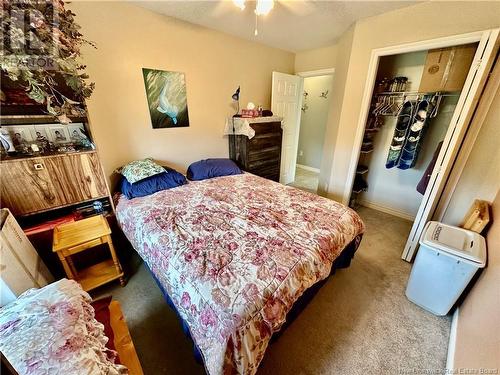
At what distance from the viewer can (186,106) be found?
2.59 meters

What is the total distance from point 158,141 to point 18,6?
141 cm

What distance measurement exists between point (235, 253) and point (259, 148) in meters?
2.16

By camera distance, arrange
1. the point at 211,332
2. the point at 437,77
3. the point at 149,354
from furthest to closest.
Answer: the point at 437,77 → the point at 149,354 → the point at 211,332

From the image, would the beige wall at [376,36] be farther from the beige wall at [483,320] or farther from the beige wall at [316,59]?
the beige wall at [483,320]

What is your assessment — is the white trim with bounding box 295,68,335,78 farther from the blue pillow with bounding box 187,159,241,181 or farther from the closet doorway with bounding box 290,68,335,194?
the blue pillow with bounding box 187,159,241,181

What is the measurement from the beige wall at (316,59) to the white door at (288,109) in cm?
22

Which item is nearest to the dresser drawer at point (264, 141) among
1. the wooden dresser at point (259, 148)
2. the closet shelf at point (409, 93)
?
the wooden dresser at point (259, 148)

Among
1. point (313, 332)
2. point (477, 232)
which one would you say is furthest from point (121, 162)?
point (477, 232)

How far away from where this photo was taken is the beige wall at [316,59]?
3.13 meters

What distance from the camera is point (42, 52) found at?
4.26 feet

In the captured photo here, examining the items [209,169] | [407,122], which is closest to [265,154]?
[209,169]

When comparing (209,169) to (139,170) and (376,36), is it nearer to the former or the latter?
(139,170)

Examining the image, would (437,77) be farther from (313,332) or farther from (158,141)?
(158,141)

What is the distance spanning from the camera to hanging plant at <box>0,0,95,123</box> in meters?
1.19
